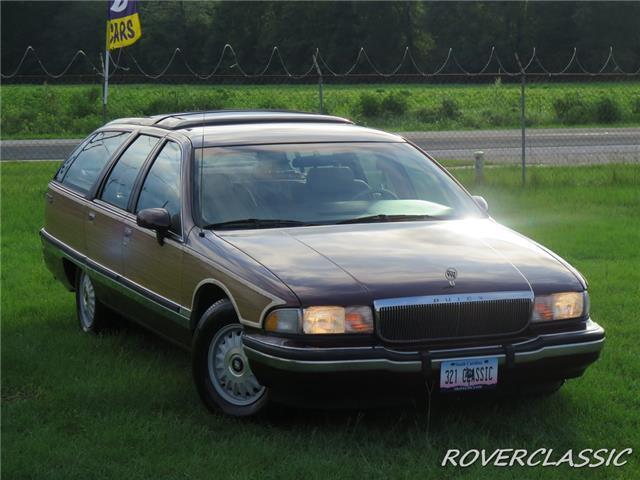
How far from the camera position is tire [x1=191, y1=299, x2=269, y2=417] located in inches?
226

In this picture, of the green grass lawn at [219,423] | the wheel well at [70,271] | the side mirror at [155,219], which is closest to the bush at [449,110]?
the green grass lawn at [219,423]

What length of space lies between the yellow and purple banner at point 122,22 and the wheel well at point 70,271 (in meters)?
14.5

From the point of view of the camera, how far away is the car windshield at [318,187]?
6410 millimetres

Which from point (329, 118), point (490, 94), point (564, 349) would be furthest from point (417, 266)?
point (490, 94)

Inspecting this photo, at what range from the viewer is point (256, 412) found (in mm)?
5672

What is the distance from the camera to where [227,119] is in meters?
7.41

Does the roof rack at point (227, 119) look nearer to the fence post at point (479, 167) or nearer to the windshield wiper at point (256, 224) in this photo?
the windshield wiper at point (256, 224)

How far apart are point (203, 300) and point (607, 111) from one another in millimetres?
30764

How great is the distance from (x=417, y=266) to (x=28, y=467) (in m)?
2.00

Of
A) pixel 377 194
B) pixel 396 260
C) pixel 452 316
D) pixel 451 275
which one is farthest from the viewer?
pixel 377 194

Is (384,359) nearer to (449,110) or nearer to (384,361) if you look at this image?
(384,361)

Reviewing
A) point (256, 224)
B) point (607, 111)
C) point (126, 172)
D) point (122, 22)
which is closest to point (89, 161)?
point (126, 172)

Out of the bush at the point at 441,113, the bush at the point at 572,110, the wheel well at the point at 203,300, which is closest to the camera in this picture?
the wheel well at the point at 203,300

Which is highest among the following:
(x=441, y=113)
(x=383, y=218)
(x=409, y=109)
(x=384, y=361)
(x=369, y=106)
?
(x=383, y=218)
